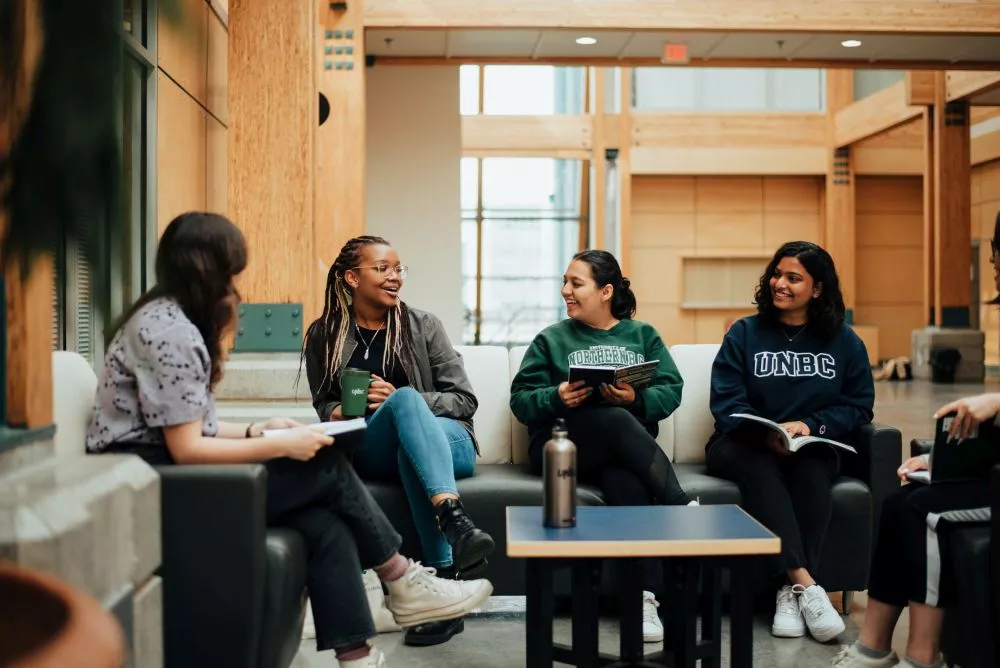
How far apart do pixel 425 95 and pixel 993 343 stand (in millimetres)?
9480

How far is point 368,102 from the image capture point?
8492 millimetres

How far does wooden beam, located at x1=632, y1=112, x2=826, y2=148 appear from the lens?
14.6 m

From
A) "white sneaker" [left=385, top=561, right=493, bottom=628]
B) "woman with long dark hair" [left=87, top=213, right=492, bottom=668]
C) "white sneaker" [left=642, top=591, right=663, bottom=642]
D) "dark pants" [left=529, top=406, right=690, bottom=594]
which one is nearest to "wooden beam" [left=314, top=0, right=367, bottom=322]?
"dark pants" [left=529, top=406, right=690, bottom=594]

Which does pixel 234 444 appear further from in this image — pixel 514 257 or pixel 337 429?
pixel 514 257

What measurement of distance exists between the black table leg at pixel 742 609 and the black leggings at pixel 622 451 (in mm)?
806

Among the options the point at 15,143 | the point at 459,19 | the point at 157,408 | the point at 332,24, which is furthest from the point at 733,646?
the point at 459,19

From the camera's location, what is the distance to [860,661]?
8.11ft

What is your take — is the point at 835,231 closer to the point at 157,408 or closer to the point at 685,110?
the point at 685,110

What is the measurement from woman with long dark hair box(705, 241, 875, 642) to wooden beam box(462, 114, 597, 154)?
11.1m

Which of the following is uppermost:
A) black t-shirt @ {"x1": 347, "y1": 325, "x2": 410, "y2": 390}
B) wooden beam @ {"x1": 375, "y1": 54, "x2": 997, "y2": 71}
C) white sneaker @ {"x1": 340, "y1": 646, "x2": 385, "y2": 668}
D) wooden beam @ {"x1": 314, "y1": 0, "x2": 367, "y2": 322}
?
wooden beam @ {"x1": 375, "y1": 54, "x2": 997, "y2": 71}

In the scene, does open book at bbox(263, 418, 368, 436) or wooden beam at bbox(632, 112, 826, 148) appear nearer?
open book at bbox(263, 418, 368, 436)

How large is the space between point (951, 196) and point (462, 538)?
11183 mm

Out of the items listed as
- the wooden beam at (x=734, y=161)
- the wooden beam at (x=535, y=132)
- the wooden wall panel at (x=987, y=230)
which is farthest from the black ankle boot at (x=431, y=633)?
the wooden wall panel at (x=987, y=230)

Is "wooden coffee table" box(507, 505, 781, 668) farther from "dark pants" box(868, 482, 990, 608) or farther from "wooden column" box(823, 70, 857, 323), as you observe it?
"wooden column" box(823, 70, 857, 323)
